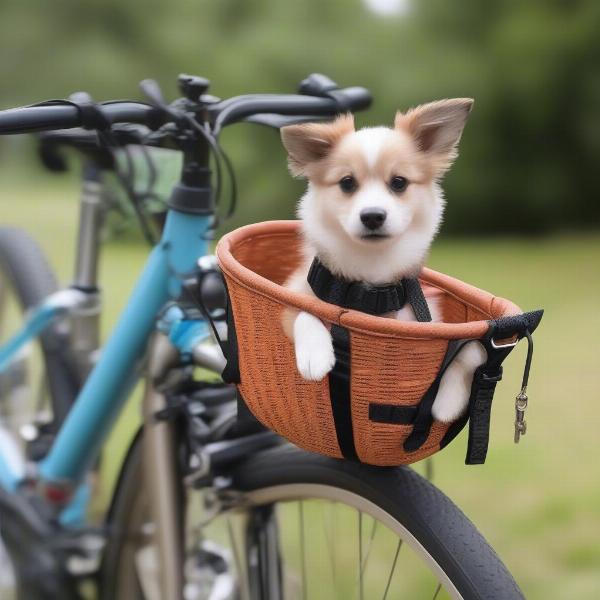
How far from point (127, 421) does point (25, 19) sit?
2.14m

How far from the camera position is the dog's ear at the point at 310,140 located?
84 cm

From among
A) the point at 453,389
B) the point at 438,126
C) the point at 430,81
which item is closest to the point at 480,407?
the point at 453,389

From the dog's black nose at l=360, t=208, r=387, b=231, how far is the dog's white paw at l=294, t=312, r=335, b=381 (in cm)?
9

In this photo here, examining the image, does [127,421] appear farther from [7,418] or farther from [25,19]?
[25,19]

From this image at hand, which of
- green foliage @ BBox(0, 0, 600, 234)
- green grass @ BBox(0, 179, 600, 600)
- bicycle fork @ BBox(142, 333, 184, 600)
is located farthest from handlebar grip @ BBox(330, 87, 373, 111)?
green foliage @ BBox(0, 0, 600, 234)

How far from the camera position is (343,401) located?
77 centimetres

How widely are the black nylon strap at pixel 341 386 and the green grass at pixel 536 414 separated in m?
1.18

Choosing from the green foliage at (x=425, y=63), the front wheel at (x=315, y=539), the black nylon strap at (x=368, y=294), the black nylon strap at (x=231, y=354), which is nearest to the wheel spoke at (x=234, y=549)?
the front wheel at (x=315, y=539)

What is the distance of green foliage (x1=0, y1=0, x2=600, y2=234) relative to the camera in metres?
3.73

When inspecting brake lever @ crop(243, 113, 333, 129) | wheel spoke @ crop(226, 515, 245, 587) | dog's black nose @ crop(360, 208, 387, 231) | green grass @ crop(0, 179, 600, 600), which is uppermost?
dog's black nose @ crop(360, 208, 387, 231)

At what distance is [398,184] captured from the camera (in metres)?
0.82

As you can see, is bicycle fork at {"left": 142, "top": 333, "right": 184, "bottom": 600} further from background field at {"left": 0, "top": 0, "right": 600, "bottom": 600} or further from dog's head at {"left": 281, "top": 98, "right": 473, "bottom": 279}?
background field at {"left": 0, "top": 0, "right": 600, "bottom": 600}

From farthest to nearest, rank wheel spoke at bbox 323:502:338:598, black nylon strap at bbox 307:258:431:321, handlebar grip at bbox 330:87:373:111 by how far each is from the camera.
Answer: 1. handlebar grip at bbox 330:87:373:111
2. wheel spoke at bbox 323:502:338:598
3. black nylon strap at bbox 307:258:431:321

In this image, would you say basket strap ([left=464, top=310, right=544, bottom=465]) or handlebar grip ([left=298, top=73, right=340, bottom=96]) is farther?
handlebar grip ([left=298, top=73, right=340, bottom=96])
